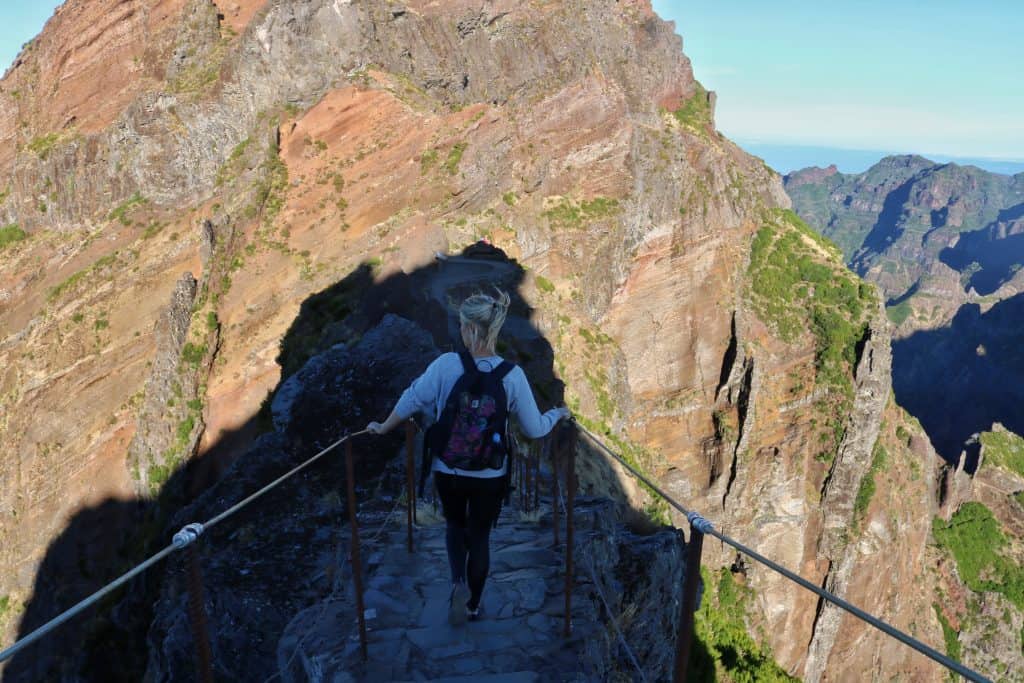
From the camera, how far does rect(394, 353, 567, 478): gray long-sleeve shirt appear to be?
4.26 meters

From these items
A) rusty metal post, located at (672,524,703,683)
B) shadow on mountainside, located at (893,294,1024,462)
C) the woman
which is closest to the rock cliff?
the woman

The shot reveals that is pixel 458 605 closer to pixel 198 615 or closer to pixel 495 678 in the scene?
pixel 495 678

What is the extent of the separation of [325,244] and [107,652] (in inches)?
517

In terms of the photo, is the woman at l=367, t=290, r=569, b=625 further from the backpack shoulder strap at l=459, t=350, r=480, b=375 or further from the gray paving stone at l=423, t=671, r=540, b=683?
the gray paving stone at l=423, t=671, r=540, b=683

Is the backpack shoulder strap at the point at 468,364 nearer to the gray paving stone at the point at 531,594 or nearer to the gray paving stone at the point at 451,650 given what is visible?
the gray paving stone at the point at 451,650

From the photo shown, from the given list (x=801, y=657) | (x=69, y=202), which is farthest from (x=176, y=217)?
(x=801, y=657)

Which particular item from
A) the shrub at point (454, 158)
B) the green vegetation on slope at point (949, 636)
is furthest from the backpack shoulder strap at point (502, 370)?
the green vegetation on slope at point (949, 636)

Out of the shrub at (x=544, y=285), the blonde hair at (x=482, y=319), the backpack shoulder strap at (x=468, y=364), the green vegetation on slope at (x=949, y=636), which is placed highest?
the blonde hair at (x=482, y=319)

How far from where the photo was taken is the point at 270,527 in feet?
28.4

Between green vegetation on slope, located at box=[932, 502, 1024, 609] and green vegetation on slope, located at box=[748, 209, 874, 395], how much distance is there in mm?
22221

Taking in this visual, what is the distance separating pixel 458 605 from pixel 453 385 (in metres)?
1.95

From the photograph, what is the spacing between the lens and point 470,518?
4500mm

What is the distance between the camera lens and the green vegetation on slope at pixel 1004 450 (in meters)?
55.2

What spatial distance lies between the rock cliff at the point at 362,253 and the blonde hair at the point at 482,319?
6.11 metres
